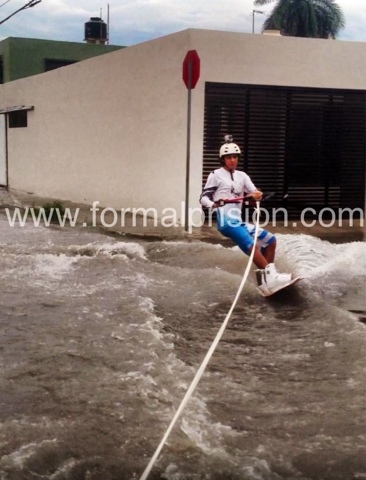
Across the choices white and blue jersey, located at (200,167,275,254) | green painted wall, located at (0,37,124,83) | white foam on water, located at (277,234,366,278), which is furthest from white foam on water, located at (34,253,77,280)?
green painted wall, located at (0,37,124,83)

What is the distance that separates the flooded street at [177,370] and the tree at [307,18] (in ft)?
121

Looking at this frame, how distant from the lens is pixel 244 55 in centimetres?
1256

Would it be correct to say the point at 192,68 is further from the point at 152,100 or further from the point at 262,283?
the point at 262,283

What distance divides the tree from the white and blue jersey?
123 ft

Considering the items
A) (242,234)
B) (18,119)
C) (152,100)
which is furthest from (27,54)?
(242,234)

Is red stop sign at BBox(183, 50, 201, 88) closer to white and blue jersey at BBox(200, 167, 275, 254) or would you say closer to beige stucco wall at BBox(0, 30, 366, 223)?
beige stucco wall at BBox(0, 30, 366, 223)

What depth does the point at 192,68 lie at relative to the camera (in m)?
11.8

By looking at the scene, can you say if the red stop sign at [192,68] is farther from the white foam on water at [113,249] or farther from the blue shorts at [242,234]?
the blue shorts at [242,234]

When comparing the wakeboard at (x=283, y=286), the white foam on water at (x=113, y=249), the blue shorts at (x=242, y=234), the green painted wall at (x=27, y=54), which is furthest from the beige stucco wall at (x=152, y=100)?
the green painted wall at (x=27, y=54)

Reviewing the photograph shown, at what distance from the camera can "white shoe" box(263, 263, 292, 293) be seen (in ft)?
24.7

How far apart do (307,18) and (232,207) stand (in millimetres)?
38385

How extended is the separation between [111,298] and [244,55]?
663 cm

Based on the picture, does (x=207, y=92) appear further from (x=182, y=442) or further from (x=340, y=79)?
(x=182, y=442)

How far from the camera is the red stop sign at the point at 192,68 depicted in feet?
38.7
